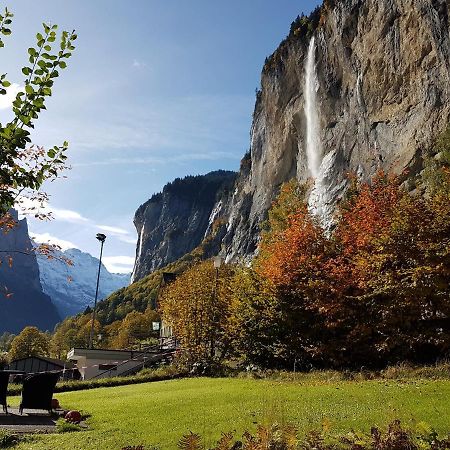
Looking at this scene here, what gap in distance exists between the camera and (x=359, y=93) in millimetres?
64812

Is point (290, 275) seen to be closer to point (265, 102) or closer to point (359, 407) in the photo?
point (359, 407)

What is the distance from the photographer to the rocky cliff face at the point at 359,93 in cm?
5209

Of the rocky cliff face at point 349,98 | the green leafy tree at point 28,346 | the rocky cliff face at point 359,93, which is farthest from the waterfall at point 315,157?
the green leafy tree at point 28,346

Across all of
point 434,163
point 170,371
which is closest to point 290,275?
point 170,371

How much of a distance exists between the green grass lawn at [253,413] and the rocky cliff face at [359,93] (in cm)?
4260

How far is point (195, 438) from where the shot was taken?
5.44 metres

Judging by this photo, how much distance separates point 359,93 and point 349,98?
347 centimetres

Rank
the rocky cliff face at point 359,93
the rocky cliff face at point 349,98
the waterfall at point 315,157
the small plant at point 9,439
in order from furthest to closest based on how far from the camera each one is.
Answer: the waterfall at point 315,157
the rocky cliff face at point 349,98
the rocky cliff face at point 359,93
the small plant at point 9,439

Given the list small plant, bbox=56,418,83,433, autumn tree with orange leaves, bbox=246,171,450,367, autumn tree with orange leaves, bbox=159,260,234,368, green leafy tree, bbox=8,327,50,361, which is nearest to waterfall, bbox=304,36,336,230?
autumn tree with orange leaves, bbox=159,260,234,368

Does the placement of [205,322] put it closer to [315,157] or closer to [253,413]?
[253,413]

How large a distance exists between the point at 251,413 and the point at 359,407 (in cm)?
224

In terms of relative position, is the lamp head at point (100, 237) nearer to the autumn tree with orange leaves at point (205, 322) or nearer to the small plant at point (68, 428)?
the autumn tree with orange leaves at point (205, 322)

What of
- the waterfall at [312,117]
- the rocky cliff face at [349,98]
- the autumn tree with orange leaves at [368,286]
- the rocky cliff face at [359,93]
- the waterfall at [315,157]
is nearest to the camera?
the autumn tree with orange leaves at [368,286]

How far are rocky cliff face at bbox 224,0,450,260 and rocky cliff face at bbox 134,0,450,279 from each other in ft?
0.44
